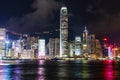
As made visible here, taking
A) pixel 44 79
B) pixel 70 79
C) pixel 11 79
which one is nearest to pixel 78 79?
pixel 70 79

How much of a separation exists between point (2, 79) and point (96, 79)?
618 inches

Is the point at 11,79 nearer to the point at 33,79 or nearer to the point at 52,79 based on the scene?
the point at 33,79

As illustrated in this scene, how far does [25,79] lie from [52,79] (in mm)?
4896

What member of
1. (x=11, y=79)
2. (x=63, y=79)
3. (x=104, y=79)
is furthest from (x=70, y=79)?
(x=11, y=79)

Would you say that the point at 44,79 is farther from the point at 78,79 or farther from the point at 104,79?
the point at 104,79

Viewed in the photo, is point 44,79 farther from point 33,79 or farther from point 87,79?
point 87,79

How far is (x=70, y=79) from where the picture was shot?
Answer: 55.7m

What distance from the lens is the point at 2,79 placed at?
53.3 m

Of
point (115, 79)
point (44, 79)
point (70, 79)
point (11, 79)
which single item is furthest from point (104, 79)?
point (11, 79)

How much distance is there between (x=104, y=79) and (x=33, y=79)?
11678mm

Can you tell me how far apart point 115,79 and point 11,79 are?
55.4ft

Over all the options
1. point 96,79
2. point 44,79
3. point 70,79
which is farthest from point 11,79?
point 96,79

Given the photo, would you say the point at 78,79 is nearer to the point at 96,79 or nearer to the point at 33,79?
the point at 96,79

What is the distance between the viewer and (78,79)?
55188 millimetres
